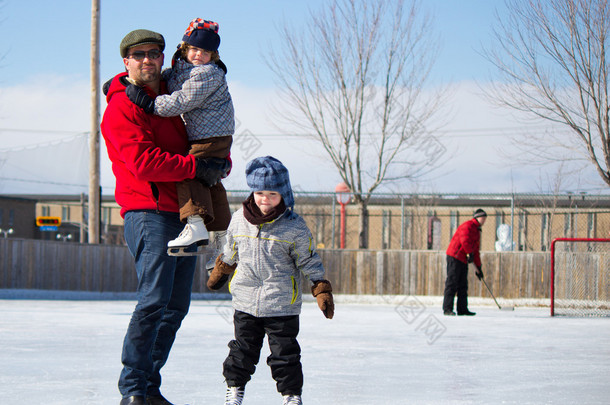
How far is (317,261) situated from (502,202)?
11.6 meters

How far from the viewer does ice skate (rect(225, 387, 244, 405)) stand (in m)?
3.12

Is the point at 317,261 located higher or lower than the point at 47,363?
higher

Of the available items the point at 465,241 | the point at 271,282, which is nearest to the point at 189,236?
the point at 271,282

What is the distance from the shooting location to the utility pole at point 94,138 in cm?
1350

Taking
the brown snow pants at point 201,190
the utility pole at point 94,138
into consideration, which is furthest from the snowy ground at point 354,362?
the utility pole at point 94,138

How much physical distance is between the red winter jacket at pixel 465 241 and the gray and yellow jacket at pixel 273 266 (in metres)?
7.13

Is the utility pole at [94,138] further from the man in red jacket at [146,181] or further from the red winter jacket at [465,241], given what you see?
the man in red jacket at [146,181]

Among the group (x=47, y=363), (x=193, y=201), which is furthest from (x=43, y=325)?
(x=193, y=201)

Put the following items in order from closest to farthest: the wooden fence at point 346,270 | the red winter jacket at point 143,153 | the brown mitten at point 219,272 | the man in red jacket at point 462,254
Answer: the red winter jacket at point 143,153 → the brown mitten at point 219,272 → the man in red jacket at point 462,254 → the wooden fence at point 346,270

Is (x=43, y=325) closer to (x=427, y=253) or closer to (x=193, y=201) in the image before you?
(x=193, y=201)

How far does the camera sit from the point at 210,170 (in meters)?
2.95

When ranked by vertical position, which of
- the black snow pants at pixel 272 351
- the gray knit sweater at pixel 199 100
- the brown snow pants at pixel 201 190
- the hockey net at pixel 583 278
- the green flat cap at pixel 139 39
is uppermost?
the green flat cap at pixel 139 39

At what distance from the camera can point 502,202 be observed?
1412 cm

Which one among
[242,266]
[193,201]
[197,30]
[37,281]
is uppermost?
[197,30]
